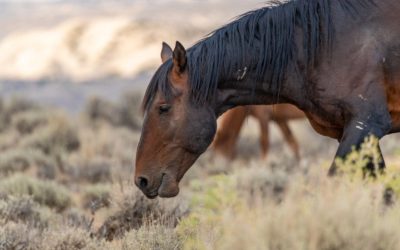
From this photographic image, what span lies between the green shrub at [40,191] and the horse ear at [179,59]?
14.3 ft

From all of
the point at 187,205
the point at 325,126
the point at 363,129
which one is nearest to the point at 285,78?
the point at 325,126

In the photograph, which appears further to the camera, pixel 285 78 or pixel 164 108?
pixel 285 78

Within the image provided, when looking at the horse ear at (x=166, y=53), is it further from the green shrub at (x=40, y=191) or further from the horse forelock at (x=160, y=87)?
the green shrub at (x=40, y=191)

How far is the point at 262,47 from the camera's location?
5969mm

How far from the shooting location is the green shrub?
9.67 metres

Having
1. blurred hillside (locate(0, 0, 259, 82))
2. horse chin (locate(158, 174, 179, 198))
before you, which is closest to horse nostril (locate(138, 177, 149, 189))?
horse chin (locate(158, 174, 179, 198))

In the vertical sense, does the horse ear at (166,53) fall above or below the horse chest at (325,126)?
above

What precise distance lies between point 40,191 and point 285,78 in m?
4.75

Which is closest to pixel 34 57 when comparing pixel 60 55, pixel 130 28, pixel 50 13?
pixel 60 55

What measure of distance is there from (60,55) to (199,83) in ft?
169

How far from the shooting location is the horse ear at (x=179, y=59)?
5.72 m

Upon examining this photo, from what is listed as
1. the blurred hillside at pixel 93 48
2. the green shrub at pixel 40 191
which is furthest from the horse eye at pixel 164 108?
the blurred hillside at pixel 93 48

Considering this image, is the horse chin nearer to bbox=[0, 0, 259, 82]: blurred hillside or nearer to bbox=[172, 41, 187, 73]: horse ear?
bbox=[172, 41, 187, 73]: horse ear

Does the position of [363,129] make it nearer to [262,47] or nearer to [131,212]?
[262,47]
